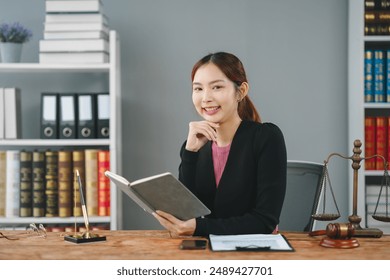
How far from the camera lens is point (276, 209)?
180 cm

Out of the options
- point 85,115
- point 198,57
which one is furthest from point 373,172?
point 85,115

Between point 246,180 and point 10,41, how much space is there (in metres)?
1.74

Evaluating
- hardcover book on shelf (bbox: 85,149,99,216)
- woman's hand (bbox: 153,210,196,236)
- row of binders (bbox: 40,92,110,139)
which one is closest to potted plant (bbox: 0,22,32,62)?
row of binders (bbox: 40,92,110,139)

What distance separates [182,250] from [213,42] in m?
1.95

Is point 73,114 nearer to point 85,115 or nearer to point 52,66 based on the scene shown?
point 85,115

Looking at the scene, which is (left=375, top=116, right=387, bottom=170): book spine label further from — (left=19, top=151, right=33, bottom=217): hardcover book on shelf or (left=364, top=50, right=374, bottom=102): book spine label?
(left=19, top=151, right=33, bottom=217): hardcover book on shelf

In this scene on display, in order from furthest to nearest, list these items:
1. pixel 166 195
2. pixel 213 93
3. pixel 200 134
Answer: pixel 200 134 → pixel 213 93 → pixel 166 195

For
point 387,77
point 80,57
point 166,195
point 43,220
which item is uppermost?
point 80,57

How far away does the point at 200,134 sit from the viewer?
1.95 meters

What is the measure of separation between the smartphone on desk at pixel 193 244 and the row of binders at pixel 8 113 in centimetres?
171

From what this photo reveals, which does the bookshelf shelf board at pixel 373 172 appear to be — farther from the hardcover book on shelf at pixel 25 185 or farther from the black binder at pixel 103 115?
the hardcover book on shelf at pixel 25 185

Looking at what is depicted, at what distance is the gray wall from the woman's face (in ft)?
4.41

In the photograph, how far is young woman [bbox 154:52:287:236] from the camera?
5.92 ft

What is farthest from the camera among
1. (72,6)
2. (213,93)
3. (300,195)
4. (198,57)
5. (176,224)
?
(198,57)
